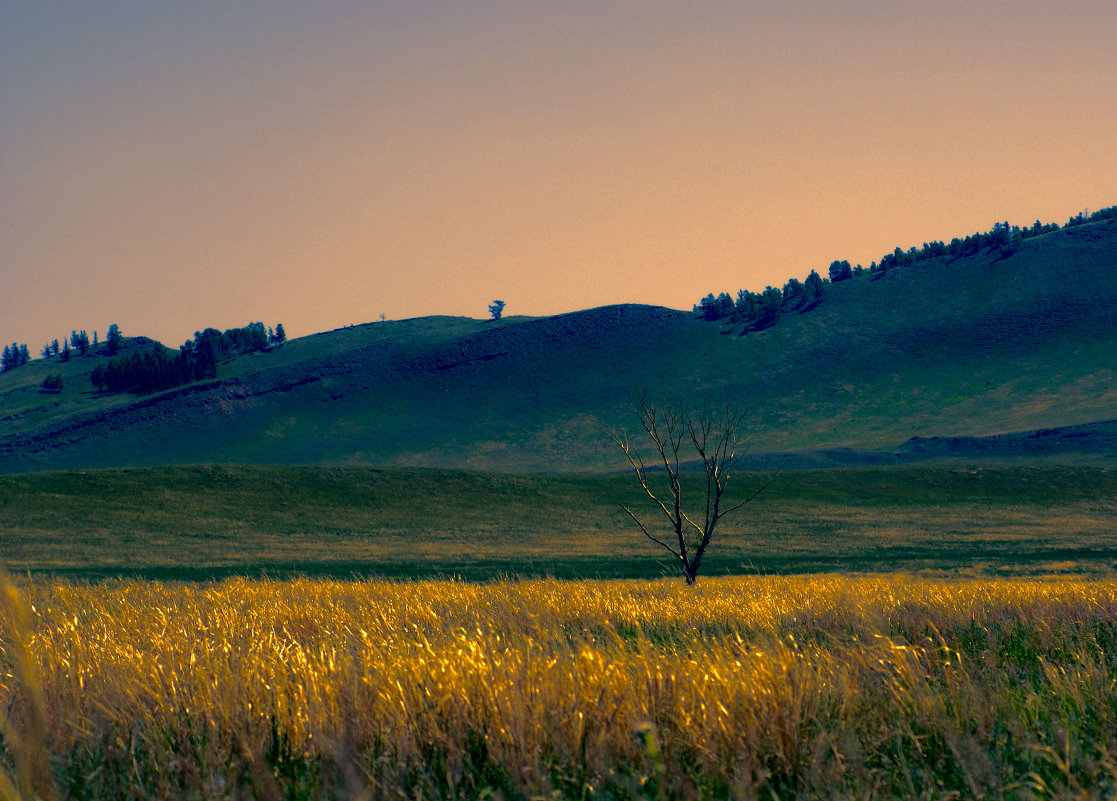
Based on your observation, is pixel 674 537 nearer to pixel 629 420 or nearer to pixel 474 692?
pixel 474 692

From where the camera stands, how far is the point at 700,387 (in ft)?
425

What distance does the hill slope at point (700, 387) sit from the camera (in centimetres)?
10788

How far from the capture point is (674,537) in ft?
148

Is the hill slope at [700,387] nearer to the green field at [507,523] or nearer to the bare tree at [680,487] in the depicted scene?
the green field at [507,523]

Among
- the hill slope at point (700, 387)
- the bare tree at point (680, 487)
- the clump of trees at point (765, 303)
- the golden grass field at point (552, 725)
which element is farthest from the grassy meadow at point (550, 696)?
the clump of trees at point (765, 303)

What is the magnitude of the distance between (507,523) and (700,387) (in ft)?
266

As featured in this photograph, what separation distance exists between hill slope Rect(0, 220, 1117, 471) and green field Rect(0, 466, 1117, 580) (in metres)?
28.3

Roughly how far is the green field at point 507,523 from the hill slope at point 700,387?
28316mm

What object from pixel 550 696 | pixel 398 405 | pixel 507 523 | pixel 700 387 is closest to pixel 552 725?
pixel 550 696

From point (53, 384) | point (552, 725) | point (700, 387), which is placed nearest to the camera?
point (552, 725)

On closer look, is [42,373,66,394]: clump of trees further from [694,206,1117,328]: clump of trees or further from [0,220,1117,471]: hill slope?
[694,206,1117,328]: clump of trees

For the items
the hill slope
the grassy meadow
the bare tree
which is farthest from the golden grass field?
the hill slope

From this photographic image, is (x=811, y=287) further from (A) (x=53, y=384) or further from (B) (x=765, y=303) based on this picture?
(A) (x=53, y=384)

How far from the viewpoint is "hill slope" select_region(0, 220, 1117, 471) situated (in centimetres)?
10788
